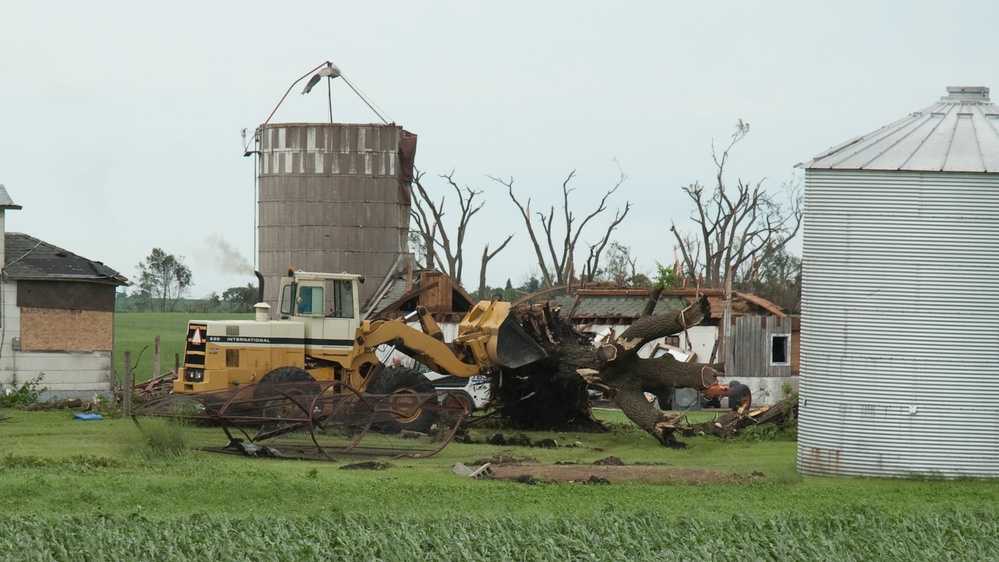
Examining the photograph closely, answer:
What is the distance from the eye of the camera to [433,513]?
506 inches

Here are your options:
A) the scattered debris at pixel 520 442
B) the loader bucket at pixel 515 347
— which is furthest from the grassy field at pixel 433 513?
the loader bucket at pixel 515 347

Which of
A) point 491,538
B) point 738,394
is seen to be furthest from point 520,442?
point 738,394

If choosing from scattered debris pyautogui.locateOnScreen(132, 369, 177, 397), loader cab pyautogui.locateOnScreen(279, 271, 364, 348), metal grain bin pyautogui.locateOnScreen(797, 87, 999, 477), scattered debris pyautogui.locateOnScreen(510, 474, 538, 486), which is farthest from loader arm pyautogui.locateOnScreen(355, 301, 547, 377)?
metal grain bin pyautogui.locateOnScreen(797, 87, 999, 477)

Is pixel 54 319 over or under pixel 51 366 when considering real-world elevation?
over

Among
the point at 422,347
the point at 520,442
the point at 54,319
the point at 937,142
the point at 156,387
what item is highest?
the point at 937,142

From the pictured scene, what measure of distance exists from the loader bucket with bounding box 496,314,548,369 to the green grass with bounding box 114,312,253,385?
2567cm

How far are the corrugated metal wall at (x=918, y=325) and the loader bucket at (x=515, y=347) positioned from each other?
7.81 m

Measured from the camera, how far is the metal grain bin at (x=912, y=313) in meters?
16.7

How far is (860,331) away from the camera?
55.7 ft

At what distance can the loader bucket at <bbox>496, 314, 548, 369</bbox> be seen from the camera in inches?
943

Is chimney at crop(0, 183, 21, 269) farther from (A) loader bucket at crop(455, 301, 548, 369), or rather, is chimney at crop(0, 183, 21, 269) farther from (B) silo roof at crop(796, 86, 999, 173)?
(B) silo roof at crop(796, 86, 999, 173)

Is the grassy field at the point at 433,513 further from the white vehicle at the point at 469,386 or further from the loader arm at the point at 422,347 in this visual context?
the white vehicle at the point at 469,386

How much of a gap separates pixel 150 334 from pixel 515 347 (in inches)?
1794

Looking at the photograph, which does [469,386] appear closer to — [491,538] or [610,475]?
[610,475]
